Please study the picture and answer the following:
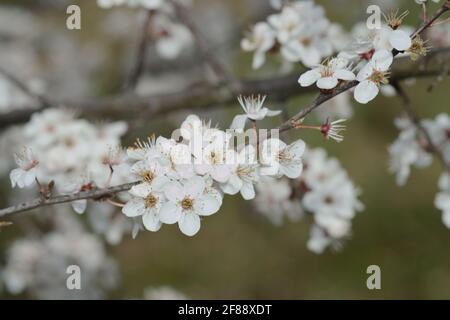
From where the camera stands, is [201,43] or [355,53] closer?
[355,53]

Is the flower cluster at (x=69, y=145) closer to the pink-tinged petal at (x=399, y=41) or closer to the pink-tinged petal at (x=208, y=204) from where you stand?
the pink-tinged petal at (x=208, y=204)

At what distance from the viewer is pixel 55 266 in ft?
10.8

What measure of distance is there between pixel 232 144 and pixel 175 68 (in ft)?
11.3

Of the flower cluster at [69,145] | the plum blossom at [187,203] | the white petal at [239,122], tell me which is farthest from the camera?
the flower cluster at [69,145]

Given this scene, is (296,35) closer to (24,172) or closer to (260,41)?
(260,41)

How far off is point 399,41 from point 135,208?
0.70 m

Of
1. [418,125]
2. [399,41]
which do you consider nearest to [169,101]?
[418,125]

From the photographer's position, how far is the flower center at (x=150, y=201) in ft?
5.24

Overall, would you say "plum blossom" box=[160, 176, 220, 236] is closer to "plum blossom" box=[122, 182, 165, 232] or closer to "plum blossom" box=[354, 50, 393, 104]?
"plum blossom" box=[122, 182, 165, 232]

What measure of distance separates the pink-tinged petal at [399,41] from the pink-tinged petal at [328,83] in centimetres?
15

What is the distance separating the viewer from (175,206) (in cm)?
157

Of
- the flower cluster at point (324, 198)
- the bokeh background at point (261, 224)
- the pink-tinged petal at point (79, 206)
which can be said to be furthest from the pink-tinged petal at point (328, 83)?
the bokeh background at point (261, 224)

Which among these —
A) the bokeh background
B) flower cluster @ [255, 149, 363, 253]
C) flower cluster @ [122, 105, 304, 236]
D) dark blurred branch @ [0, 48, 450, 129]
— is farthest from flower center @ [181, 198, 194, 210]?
the bokeh background
